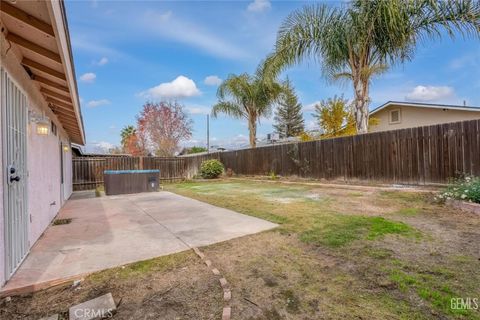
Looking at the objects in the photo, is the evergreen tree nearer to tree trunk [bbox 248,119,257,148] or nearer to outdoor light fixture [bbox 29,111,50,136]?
tree trunk [bbox 248,119,257,148]

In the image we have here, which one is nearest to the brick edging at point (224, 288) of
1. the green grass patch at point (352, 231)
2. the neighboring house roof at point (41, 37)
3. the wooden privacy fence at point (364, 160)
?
the green grass patch at point (352, 231)

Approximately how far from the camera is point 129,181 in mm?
9570

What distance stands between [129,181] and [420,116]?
15649 mm

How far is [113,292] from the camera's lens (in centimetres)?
219

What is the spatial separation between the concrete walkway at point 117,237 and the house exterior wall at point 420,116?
14032mm

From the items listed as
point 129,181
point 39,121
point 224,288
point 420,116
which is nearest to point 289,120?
point 420,116

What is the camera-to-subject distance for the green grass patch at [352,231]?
335cm

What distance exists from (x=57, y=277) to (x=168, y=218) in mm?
2553

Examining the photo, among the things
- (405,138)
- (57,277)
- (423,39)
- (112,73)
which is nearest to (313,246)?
(57,277)

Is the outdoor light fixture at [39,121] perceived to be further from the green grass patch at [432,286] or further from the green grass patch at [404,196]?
the green grass patch at [404,196]

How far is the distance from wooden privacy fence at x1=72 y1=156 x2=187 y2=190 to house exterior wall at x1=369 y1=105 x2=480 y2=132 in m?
13.2

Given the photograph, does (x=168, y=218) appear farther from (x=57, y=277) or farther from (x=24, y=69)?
(x=24, y=69)

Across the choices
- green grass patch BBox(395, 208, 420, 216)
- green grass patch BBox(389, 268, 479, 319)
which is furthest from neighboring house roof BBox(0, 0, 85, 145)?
green grass patch BBox(395, 208, 420, 216)

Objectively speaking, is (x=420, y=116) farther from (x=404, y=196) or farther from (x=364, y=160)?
(x=404, y=196)
